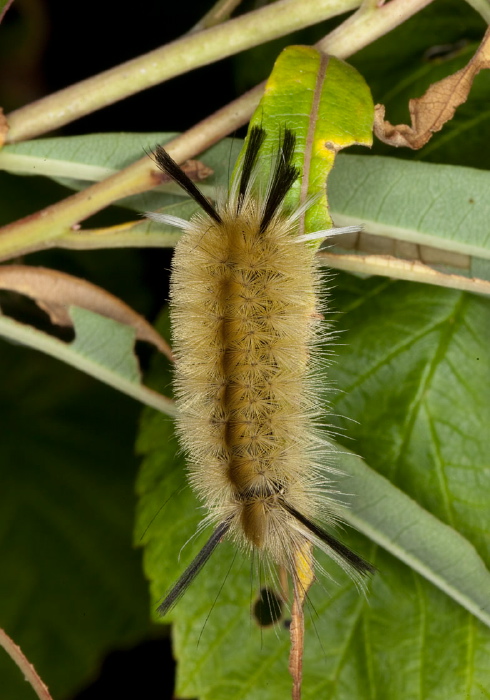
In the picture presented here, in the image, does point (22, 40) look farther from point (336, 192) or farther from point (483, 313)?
point (483, 313)

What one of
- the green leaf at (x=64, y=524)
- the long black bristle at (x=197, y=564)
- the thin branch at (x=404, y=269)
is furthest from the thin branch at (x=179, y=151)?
the green leaf at (x=64, y=524)

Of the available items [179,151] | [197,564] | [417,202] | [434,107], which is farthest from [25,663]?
[434,107]

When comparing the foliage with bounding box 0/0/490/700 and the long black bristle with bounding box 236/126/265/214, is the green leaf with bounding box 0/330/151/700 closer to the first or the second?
the foliage with bounding box 0/0/490/700

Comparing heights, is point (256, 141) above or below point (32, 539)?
above

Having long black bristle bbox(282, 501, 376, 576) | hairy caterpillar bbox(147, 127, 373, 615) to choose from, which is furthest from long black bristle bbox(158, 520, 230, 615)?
long black bristle bbox(282, 501, 376, 576)

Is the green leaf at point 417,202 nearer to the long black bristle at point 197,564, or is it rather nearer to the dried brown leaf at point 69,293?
the dried brown leaf at point 69,293

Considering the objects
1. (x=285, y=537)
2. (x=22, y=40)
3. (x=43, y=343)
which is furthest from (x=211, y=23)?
(x=285, y=537)

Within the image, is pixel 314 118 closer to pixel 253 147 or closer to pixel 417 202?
pixel 253 147
